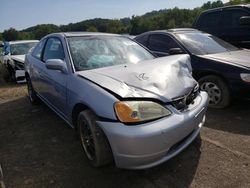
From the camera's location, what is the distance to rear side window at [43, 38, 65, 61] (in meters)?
3.65

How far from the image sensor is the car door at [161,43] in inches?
206

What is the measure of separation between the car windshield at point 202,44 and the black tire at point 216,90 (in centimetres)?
60

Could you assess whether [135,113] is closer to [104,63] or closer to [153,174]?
[153,174]

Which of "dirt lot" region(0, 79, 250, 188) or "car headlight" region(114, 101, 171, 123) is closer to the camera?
"car headlight" region(114, 101, 171, 123)

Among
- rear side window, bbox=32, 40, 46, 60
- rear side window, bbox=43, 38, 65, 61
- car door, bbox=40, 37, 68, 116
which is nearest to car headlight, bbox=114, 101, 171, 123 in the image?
car door, bbox=40, 37, 68, 116

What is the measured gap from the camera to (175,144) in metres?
2.51

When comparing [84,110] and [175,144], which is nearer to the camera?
[175,144]

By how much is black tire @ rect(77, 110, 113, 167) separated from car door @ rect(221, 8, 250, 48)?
5345 millimetres

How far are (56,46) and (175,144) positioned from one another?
8.08 ft

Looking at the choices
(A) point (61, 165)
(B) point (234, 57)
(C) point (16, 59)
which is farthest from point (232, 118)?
(C) point (16, 59)

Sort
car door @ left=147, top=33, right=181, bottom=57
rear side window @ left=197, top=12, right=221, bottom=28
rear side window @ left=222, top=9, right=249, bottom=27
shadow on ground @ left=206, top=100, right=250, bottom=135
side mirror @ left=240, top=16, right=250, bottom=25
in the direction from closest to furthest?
shadow on ground @ left=206, top=100, right=250, bottom=135
car door @ left=147, top=33, right=181, bottom=57
side mirror @ left=240, top=16, right=250, bottom=25
rear side window @ left=222, top=9, right=249, bottom=27
rear side window @ left=197, top=12, right=221, bottom=28

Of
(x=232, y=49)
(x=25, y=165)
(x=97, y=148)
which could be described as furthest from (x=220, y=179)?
(x=232, y=49)

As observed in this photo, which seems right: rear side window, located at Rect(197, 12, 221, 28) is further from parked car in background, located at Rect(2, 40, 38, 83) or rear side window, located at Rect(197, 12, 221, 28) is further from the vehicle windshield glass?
the vehicle windshield glass

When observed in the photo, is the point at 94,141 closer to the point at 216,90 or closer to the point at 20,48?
the point at 216,90
